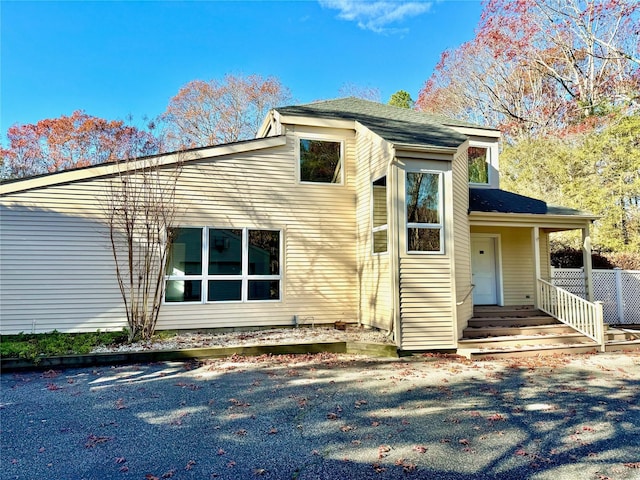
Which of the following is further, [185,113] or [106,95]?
[185,113]

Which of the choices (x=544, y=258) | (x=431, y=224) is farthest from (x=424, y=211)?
(x=544, y=258)

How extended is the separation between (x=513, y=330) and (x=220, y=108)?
20075 mm

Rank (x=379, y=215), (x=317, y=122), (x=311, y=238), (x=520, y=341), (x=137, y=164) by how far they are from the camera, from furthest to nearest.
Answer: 1. (x=317, y=122)
2. (x=311, y=238)
3. (x=379, y=215)
4. (x=137, y=164)
5. (x=520, y=341)

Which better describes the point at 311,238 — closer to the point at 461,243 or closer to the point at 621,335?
the point at 461,243

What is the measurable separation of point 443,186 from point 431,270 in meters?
1.66

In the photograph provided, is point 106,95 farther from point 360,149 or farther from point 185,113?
point 360,149

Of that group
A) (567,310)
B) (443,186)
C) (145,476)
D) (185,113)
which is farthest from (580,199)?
(185,113)

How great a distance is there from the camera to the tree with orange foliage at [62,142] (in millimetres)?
19844

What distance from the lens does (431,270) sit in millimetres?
7379

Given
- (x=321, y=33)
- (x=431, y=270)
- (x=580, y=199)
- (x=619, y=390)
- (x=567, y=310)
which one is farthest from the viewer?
(x=321, y=33)

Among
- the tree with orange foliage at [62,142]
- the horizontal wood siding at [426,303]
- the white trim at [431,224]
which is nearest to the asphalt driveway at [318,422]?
the horizontal wood siding at [426,303]

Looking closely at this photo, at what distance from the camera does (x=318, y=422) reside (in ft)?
12.9

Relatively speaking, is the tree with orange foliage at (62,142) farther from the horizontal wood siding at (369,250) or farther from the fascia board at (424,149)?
the fascia board at (424,149)

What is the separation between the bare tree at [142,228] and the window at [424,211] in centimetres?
488
